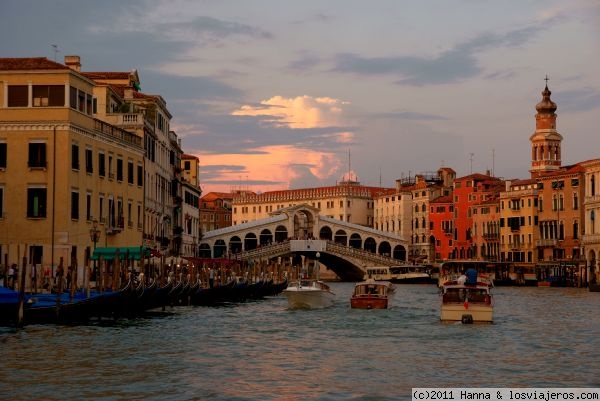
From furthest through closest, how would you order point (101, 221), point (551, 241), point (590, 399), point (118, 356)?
point (551, 241)
point (101, 221)
point (118, 356)
point (590, 399)

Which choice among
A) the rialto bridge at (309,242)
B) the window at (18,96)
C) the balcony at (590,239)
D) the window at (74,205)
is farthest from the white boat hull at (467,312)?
the rialto bridge at (309,242)

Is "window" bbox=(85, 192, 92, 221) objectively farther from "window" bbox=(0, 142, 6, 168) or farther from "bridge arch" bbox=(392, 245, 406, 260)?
"bridge arch" bbox=(392, 245, 406, 260)

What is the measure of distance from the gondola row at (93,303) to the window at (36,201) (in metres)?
3.98

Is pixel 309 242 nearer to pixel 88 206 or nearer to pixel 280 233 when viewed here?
pixel 280 233

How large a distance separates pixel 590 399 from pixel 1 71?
22806mm

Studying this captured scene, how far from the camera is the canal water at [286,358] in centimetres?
1627

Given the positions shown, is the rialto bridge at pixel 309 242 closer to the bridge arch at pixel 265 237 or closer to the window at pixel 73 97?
the bridge arch at pixel 265 237

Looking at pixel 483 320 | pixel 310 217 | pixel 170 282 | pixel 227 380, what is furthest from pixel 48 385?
pixel 310 217

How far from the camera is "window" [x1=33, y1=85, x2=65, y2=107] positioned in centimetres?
3341

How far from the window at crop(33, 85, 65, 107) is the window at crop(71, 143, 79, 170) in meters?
1.26

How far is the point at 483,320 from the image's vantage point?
Answer: 90.3ft

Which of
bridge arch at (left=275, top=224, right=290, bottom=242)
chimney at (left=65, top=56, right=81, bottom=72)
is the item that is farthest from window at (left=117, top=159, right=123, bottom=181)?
bridge arch at (left=275, top=224, right=290, bottom=242)

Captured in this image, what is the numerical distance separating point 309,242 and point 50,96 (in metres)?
44.9

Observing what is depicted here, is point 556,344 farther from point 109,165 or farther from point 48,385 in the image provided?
point 109,165
